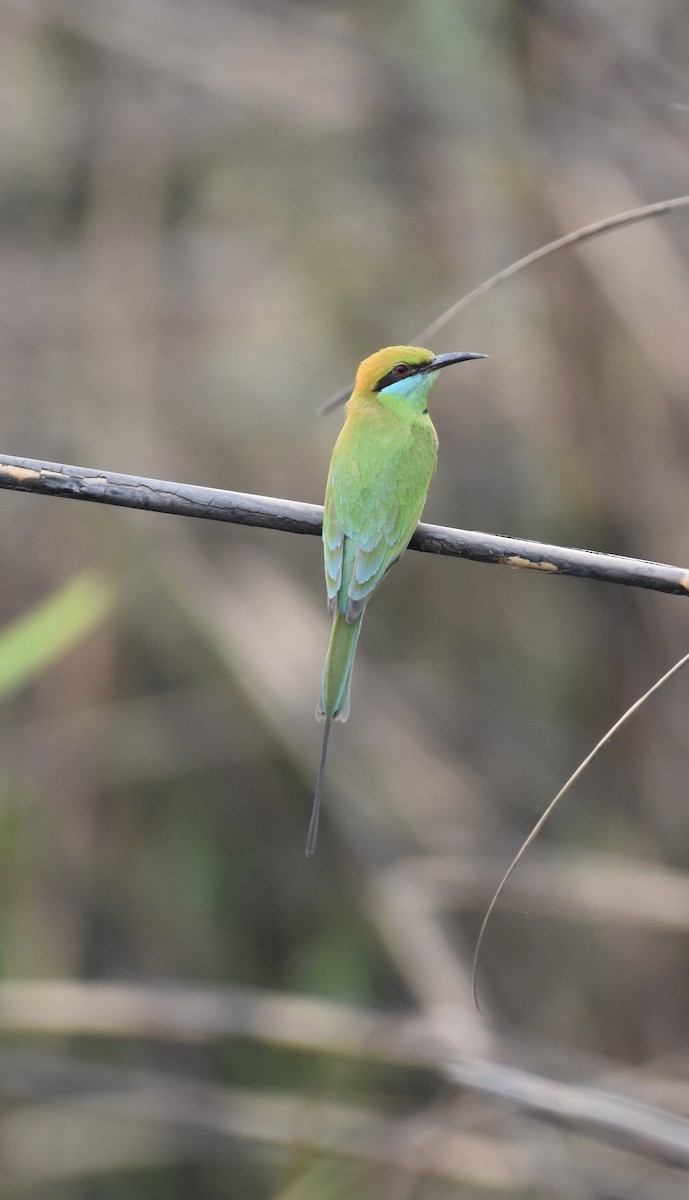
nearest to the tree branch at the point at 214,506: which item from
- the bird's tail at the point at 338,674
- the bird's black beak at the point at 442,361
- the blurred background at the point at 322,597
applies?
the bird's tail at the point at 338,674

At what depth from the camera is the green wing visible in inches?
101

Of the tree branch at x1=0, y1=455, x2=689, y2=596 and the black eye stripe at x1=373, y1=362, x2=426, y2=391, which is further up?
the black eye stripe at x1=373, y1=362, x2=426, y2=391

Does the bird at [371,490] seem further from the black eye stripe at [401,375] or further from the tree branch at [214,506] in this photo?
the tree branch at [214,506]

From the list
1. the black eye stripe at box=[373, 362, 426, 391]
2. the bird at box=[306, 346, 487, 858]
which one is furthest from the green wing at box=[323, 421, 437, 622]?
the black eye stripe at box=[373, 362, 426, 391]

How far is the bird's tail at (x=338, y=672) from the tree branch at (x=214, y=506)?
59 centimetres

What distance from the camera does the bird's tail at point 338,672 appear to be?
2.34 metres

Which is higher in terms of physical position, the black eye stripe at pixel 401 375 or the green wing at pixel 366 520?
the black eye stripe at pixel 401 375

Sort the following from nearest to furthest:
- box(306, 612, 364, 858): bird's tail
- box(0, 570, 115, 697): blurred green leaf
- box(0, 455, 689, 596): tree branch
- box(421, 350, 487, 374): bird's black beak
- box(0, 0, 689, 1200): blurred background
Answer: box(0, 455, 689, 596): tree branch → box(0, 570, 115, 697): blurred green leaf → box(306, 612, 364, 858): bird's tail → box(421, 350, 487, 374): bird's black beak → box(0, 0, 689, 1200): blurred background

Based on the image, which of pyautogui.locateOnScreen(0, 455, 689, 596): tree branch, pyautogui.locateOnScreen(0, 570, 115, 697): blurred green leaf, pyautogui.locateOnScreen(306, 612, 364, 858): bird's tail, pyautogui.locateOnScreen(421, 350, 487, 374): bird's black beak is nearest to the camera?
pyautogui.locateOnScreen(0, 455, 689, 596): tree branch

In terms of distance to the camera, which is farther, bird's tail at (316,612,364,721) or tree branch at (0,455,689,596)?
bird's tail at (316,612,364,721)

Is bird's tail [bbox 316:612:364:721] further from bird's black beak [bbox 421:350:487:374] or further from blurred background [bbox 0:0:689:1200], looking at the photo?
blurred background [bbox 0:0:689:1200]

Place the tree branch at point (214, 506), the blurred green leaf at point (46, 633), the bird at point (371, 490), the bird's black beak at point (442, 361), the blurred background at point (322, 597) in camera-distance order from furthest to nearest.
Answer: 1. the blurred background at point (322, 597)
2. the bird's black beak at point (442, 361)
3. the bird at point (371, 490)
4. the blurred green leaf at point (46, 633)
5. the tree branch at point (214, 506)

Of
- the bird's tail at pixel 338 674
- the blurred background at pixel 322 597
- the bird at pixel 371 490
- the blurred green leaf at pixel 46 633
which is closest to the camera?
the blurred green leaf at pixel 46 633

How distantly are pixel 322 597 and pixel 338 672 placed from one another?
2.23m
